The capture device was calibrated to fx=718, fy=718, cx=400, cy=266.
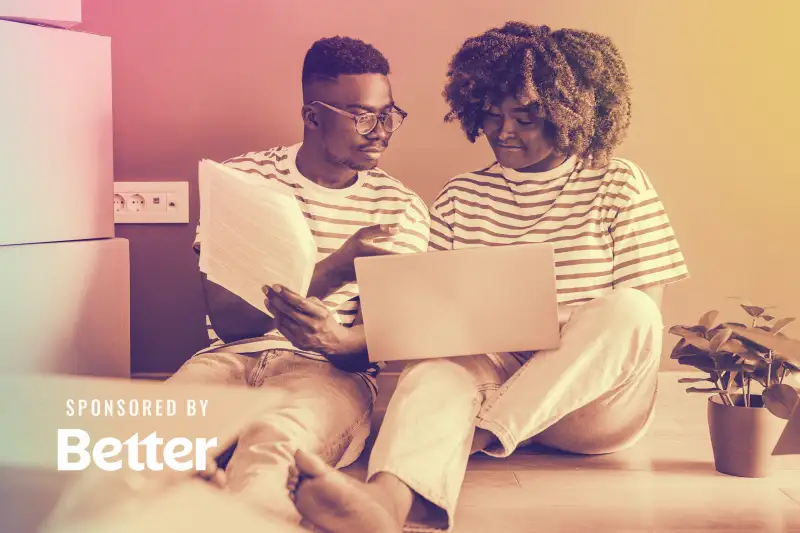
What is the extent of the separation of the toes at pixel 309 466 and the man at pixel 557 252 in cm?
11

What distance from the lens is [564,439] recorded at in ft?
3.68

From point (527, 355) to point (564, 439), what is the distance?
141mm

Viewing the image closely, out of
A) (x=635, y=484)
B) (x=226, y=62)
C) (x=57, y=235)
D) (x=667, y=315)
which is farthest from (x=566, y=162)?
(x=57, y=235)

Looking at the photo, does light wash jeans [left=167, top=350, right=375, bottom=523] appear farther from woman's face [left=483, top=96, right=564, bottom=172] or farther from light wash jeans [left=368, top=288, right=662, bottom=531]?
woman's face [left=483, top=96, right=564, bottom=172]

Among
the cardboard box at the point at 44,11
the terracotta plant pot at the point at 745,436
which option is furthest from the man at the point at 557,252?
the cardboard box at the point at 44,11

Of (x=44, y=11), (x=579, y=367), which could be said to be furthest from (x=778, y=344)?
(x=44, y=11)

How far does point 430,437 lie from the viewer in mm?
882

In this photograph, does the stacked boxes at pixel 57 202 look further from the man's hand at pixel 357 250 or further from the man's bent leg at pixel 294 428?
the man's hand at pixel 357 250

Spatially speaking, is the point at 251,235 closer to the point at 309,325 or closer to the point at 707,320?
the point at 309,325

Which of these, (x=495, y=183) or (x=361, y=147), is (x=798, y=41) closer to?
(x=495, y=183)

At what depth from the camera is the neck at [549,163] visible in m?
1.21

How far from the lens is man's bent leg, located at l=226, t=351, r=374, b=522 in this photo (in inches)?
32.7

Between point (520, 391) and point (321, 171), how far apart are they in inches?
19.9

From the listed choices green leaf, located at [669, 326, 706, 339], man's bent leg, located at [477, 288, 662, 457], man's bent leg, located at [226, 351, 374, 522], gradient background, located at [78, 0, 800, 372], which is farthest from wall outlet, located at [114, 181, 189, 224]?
green leaf, located at [669, 326, 706, 339]
